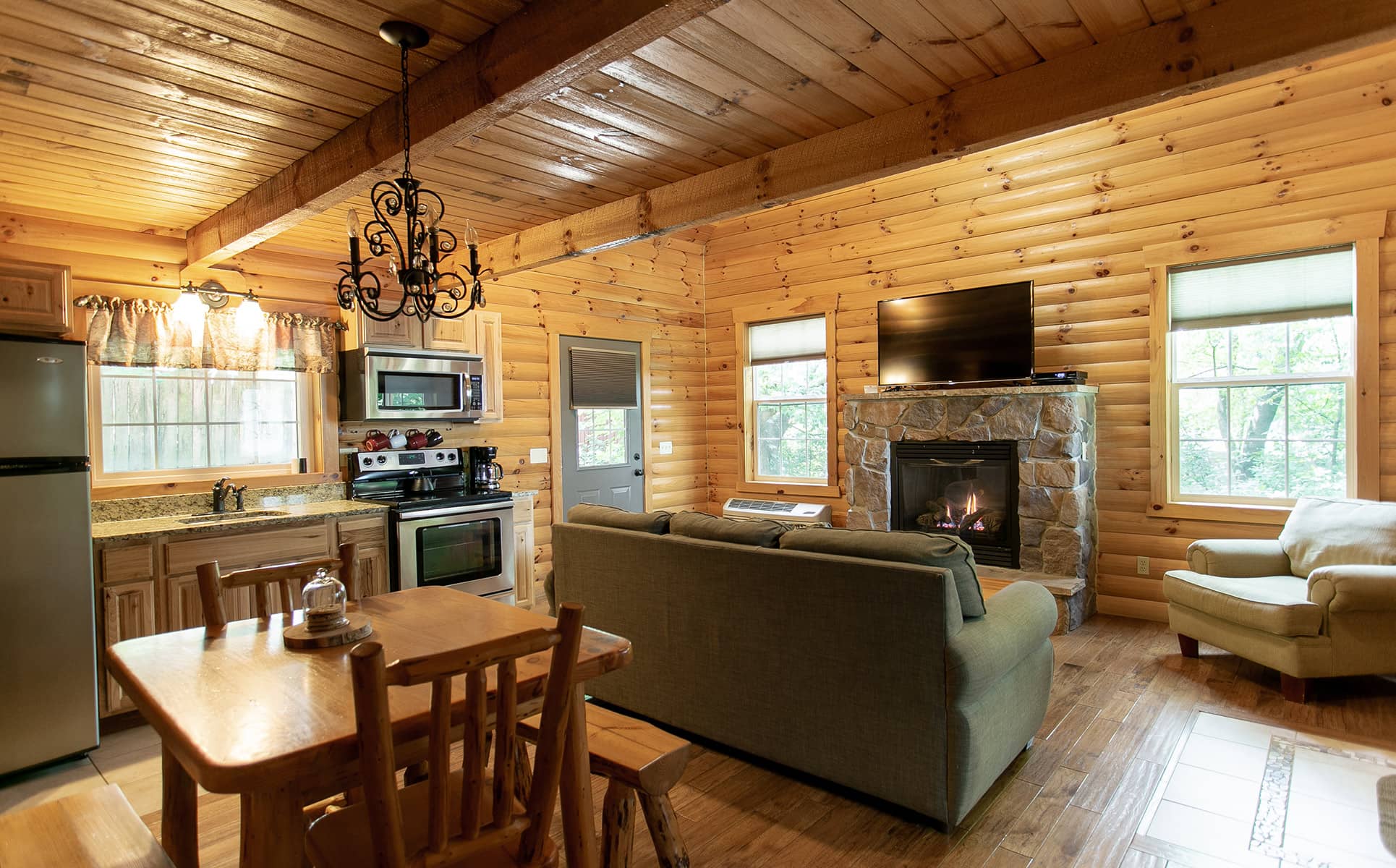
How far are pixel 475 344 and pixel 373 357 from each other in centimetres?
75

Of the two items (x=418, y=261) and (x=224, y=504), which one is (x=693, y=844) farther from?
(x=224, y=504)

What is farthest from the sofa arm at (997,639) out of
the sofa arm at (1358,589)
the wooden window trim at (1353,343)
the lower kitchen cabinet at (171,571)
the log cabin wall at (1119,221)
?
the lower kitchen cabinet at (171,571)

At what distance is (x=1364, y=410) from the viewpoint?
402 cm

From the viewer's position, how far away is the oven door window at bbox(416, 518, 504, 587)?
442 cm

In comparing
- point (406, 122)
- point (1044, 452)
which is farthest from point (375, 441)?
point (1044, 452)

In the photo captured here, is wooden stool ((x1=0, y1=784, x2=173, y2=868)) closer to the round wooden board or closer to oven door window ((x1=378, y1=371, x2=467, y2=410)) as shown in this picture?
the round wooden board

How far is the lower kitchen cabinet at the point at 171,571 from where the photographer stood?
332 centimetres

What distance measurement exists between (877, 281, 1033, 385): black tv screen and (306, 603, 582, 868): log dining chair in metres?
4.34

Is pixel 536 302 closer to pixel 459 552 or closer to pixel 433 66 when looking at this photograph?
pixel 459 552

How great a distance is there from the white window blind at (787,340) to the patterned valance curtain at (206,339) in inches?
145

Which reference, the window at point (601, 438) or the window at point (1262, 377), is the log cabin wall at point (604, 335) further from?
the window at point (1262, 377)

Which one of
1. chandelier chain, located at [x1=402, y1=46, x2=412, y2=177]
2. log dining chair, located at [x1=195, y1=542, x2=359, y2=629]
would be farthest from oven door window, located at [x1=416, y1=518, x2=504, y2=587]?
chandelier chain, located at [x1=402, y1=46, x2=412, y2=177]

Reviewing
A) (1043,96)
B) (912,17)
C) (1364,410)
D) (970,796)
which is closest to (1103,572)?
(1364,410)

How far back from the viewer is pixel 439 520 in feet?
14.8
